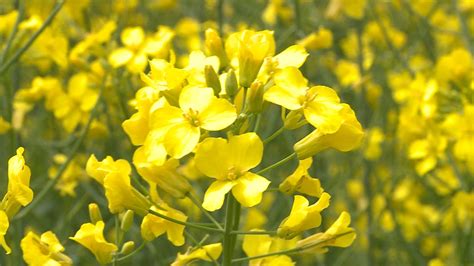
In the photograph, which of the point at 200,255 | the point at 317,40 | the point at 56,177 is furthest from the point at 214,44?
the point at 317,40

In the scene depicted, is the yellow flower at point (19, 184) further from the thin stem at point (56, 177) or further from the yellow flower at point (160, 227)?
the thin stem at point (56, 177)

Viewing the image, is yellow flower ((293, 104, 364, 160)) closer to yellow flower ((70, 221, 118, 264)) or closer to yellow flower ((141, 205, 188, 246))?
yellow flower ((141, 205, 188, 246))

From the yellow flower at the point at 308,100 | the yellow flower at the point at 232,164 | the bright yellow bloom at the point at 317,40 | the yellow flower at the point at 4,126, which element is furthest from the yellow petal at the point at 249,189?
the bright yellow bloom at the point at 317,40

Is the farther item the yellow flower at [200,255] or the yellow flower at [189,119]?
the yellow flower at [200,255]

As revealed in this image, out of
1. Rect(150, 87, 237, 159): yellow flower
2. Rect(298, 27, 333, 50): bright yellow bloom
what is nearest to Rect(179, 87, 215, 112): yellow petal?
Rect(150, 87, 237, 159): yellow flower

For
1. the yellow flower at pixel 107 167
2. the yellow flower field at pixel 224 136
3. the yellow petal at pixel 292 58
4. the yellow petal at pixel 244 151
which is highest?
the yellow petal at pixel 292 58

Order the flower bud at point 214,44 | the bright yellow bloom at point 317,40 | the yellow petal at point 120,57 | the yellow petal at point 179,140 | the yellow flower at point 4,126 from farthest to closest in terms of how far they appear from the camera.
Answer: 1. the bright yellow bloom at point 317,40
2. the yellow petal at point 120,57
3. the yellow flower at point 4,126
4. the flower bud at point 214,44
5. the yellow petal at point 179,140

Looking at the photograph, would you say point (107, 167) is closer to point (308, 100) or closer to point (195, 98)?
point (195, 98)

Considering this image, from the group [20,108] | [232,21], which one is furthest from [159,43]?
[232,21]
